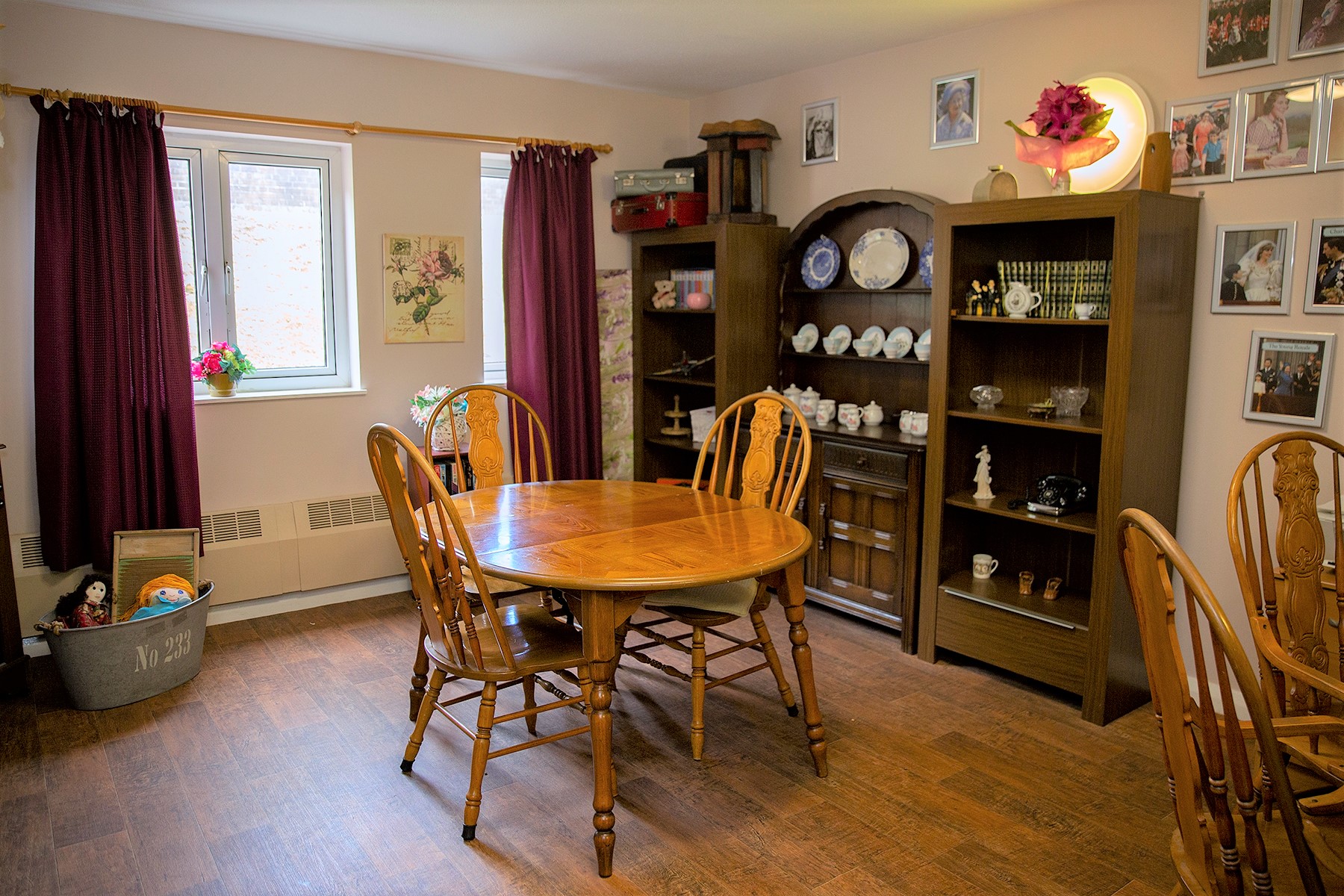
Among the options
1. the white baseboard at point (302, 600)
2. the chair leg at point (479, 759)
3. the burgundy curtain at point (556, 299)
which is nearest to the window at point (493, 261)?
the burgundy curtain at point (556, 299)

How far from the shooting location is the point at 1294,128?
113 inches

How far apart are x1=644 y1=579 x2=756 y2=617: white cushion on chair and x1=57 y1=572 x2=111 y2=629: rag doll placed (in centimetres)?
190

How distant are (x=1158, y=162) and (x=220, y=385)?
141 inches

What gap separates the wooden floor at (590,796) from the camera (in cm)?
226

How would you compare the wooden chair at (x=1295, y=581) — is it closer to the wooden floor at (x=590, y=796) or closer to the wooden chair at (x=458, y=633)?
the wooden floor at (x=590, y=796)

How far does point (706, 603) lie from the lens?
2770 millimetres

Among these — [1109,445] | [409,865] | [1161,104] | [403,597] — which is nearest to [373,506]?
[403,597]

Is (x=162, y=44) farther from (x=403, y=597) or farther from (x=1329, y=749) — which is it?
(x=1329, y=749)

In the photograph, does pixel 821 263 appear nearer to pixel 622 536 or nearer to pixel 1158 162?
pixel 1158 162

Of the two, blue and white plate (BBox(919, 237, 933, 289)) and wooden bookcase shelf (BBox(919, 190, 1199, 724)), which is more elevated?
blue and white plate (BBox(919, 237, 933, 289))

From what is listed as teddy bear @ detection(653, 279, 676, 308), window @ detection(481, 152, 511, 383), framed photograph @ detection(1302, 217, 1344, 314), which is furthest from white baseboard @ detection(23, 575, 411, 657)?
framed photograph @ detection(1302, 217, 1344, 314)

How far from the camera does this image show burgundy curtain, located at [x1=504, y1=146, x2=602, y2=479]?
4562 millimetres

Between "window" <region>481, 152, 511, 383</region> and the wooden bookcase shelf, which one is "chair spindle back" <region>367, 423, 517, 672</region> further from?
"window" <region>481, 152, 511, 383</region>

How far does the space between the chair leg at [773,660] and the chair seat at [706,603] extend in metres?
0.09
